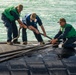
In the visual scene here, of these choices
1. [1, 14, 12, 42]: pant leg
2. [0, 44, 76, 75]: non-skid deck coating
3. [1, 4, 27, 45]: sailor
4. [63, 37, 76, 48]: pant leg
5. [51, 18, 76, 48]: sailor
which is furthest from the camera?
[1, 14, 12, 42]: pant leg

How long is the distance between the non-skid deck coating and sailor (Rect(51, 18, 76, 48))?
1521 mm

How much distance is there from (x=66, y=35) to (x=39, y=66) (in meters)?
2.74

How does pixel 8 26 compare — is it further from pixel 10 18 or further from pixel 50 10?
pixel 50 10

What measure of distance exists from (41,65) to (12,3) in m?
27.2

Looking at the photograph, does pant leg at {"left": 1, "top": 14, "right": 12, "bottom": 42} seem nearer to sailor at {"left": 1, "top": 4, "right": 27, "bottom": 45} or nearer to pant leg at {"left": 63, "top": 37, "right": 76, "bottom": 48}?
sailor at {"left": 1, "top": 4, "right": 27, "bottom": 45}

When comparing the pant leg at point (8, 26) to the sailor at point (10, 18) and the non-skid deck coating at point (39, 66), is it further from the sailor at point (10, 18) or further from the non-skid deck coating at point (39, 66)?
the non-skid deck coating at point (39, 66)

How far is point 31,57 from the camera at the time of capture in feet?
33.2

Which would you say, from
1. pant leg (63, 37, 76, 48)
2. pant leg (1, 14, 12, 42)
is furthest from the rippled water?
pant leg (63, 37, 76, 48)

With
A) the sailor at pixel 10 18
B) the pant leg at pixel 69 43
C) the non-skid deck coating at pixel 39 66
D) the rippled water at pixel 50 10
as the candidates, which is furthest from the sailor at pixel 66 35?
the rippled water at pixel 50 10

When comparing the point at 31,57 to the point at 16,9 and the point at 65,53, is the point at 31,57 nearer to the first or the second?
the point at 65,53

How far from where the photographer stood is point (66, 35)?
1173cm

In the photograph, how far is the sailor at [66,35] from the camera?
11.5m

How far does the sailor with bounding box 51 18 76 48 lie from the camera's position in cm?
1147

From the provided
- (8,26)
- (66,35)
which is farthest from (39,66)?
(8,26)
